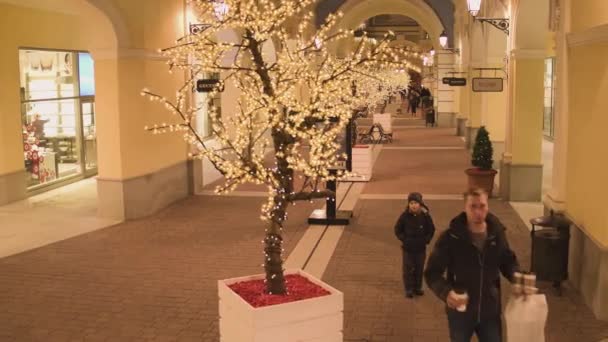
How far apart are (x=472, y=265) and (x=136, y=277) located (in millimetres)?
5509

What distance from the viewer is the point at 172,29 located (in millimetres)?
14219

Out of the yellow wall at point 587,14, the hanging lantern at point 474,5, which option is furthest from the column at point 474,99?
the yellow wall at point 587,14

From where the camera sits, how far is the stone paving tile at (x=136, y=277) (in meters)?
7.34

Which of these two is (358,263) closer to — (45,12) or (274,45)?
(45,12)

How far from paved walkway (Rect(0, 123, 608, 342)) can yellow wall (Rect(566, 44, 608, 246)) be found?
1028mm

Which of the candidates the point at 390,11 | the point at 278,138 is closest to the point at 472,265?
the point at 278,138

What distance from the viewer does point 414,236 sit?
8.02 m

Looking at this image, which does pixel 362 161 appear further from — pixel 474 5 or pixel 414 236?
pixel 414 236

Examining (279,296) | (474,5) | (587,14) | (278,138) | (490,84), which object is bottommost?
(279,296)

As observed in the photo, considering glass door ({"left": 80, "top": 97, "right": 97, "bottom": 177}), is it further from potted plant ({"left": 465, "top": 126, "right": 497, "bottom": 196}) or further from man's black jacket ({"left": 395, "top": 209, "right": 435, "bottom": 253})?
man's black jacket ({"left": 395, "top": 209, "right": 435, "bottom": 253})

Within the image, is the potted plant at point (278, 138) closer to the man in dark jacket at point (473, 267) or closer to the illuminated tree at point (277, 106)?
the illuminated tree at point (277, 106)

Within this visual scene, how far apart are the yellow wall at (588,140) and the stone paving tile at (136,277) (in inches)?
161

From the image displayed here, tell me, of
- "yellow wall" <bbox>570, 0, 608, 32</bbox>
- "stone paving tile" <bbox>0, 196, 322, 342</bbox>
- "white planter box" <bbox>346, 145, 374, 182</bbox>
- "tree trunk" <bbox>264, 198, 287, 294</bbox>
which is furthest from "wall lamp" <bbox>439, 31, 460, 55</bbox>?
"tree trunk" <bbox>264, 198, 287, 294</bbox>

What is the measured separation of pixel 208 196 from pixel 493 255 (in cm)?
1093
